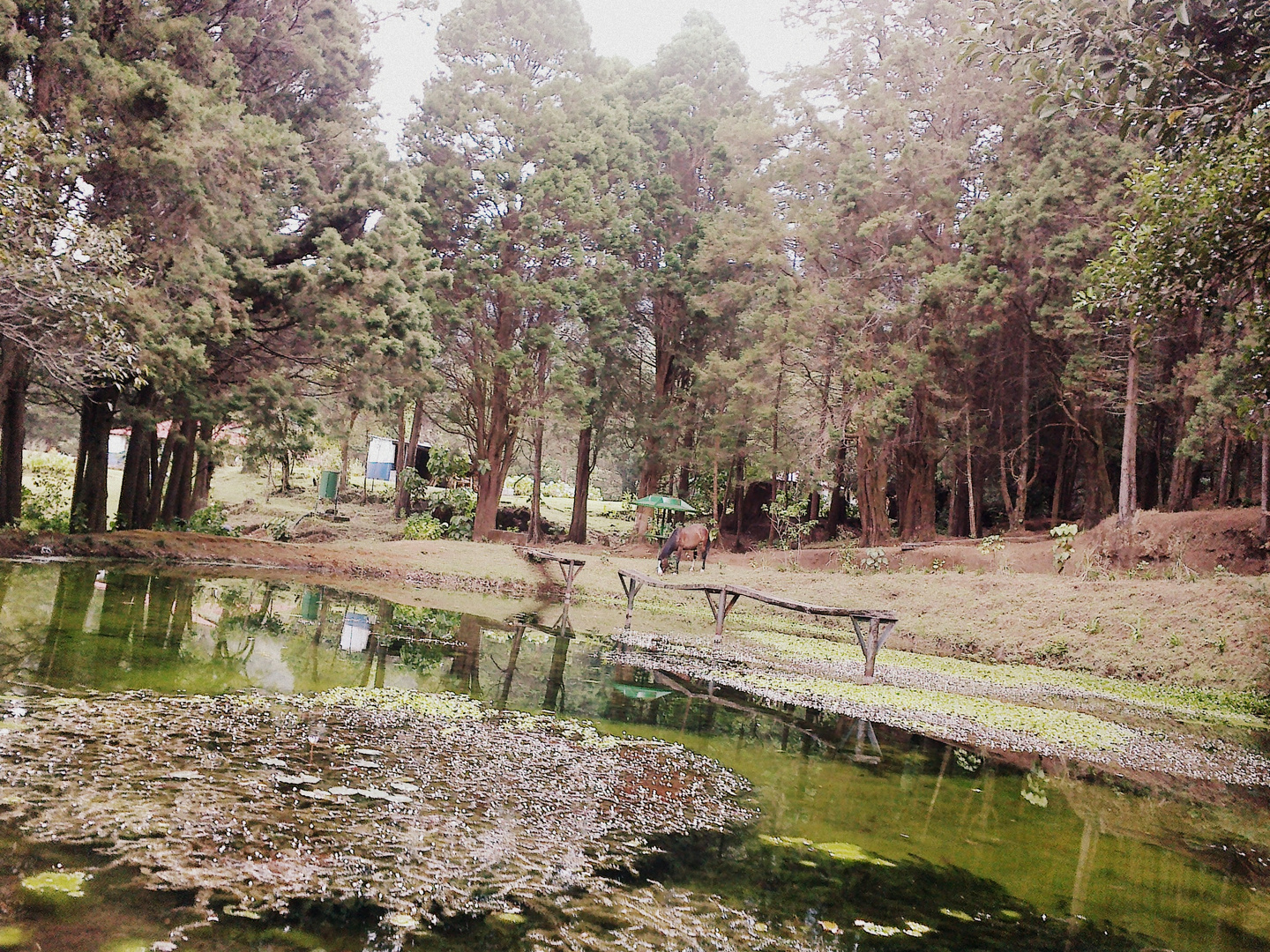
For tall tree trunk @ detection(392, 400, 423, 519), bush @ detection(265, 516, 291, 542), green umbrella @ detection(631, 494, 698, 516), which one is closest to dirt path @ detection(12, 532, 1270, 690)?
bush @ detection(265, 516, 291, 542)

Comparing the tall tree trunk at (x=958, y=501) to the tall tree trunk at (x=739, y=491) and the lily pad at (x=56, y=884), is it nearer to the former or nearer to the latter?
the tall tree trunk at (x=739, y=491)

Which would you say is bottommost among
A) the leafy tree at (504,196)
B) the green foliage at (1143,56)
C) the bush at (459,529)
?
the bush at (459,529)

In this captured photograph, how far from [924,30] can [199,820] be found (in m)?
27.1

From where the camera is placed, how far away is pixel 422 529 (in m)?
23.9

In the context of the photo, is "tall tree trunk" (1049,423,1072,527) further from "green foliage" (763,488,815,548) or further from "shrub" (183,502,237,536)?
"shrub" (183,502,237,536)

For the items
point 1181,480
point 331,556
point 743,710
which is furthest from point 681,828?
point 1181,480

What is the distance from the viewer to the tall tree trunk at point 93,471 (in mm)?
16781

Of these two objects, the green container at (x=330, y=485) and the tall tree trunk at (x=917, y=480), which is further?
the green container at (x=330, y=485)

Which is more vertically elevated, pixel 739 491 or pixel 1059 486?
pixel 1059 486

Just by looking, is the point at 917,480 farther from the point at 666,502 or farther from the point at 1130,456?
the point at 1130,456

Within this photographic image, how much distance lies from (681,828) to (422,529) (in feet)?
65.3

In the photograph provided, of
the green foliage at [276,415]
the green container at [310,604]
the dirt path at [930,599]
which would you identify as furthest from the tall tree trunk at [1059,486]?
the green container at [310,604]

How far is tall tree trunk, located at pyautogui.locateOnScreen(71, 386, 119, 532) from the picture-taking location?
16781 millimetres

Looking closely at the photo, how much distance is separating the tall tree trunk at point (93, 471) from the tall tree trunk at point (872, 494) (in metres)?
17.9
